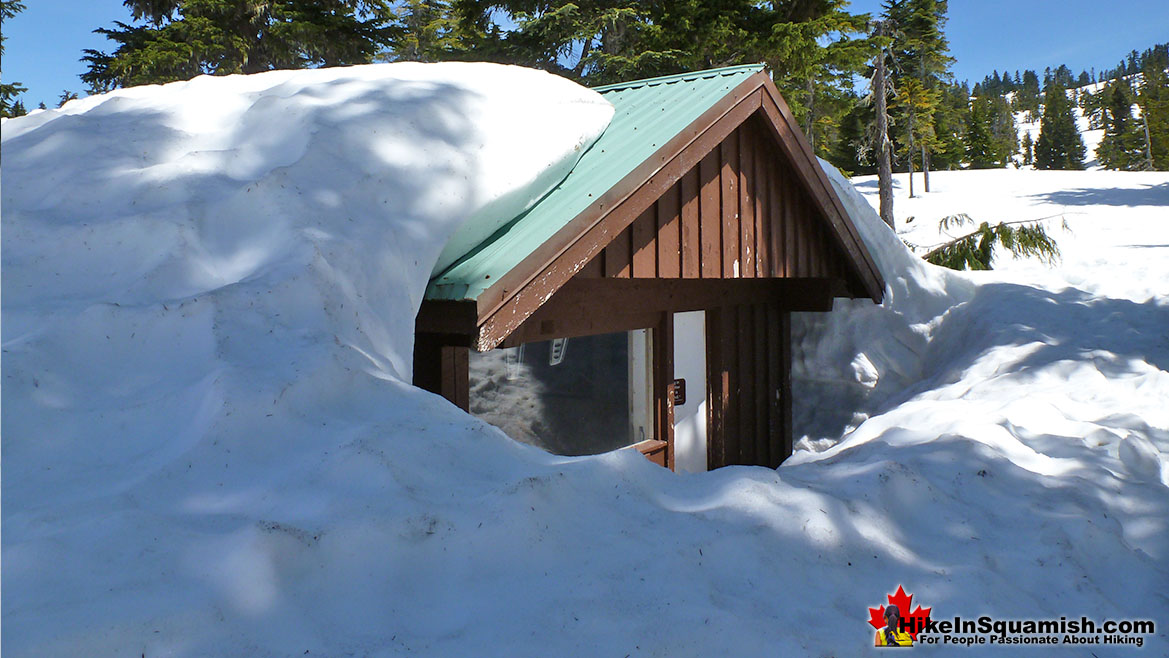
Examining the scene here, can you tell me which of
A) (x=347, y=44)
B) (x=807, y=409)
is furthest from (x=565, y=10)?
(x=807, y=409)

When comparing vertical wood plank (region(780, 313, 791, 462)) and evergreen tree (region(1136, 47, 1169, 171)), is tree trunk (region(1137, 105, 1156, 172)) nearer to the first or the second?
evergreen tree (region(1136, 47, 1169, 171))

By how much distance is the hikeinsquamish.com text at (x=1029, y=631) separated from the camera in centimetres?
208

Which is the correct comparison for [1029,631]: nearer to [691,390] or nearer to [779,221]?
[779,221]

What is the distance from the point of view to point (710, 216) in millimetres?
5176

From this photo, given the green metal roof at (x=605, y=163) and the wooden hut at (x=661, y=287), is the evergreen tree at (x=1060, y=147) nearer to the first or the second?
the wooden hut at (x=661, y=287)

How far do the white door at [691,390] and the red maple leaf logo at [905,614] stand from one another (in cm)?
422

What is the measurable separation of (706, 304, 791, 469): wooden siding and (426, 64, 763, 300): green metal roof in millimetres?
2043

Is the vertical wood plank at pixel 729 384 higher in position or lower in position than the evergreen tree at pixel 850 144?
lower

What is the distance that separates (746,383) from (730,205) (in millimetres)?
2212

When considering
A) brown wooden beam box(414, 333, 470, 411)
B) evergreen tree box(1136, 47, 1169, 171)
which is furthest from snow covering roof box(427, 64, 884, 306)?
evergreen tree box(1136, 47, 1169, 171)

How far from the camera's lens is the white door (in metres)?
6.47

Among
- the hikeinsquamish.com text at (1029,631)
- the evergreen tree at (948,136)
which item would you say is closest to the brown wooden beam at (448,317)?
the hikeinsquamish.com text at (1029,631)

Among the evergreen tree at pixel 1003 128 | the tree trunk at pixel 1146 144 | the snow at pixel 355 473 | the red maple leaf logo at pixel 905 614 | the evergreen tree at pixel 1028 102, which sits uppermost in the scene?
the evergreen tree at pixel 1028 102

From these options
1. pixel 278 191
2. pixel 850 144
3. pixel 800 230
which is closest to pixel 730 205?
pixel 800 230
